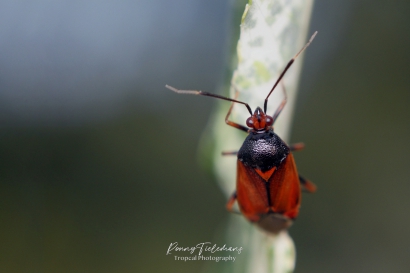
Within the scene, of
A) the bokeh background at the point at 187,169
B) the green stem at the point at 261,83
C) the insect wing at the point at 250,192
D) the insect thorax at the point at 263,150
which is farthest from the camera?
the bokeh background at the point at 187,169

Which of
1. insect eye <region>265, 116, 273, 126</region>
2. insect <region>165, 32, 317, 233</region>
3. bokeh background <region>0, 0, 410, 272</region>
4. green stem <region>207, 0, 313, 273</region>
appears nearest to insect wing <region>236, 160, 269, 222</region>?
insect <region>165, 32, 317, 233</region>

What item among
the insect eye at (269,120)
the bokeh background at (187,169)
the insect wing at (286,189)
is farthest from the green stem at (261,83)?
the bokeh background at (187,169)

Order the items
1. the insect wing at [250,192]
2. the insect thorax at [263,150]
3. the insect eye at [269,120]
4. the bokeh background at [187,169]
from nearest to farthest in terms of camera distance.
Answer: the insect eye at [269,120], the insect thorax at [263,150], the insect wing at [250,192], the bokeh background at [187,169]

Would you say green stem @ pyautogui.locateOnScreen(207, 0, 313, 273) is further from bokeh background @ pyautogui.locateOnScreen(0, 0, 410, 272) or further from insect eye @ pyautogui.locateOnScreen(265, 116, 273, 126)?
bokeh background @ pyautogui.locateOnScreen(0, 0, 410, 272)

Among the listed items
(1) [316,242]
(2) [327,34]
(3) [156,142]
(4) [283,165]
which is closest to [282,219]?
(4) [283,165]

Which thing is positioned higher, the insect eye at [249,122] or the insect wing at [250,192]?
the insect eye at [249,122]

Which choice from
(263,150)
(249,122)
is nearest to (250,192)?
(263,150)

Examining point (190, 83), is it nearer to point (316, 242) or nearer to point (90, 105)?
point (90, 105)

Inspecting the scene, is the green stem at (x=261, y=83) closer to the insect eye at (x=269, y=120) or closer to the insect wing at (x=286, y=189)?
the insect eye at (x=269, y=120)
